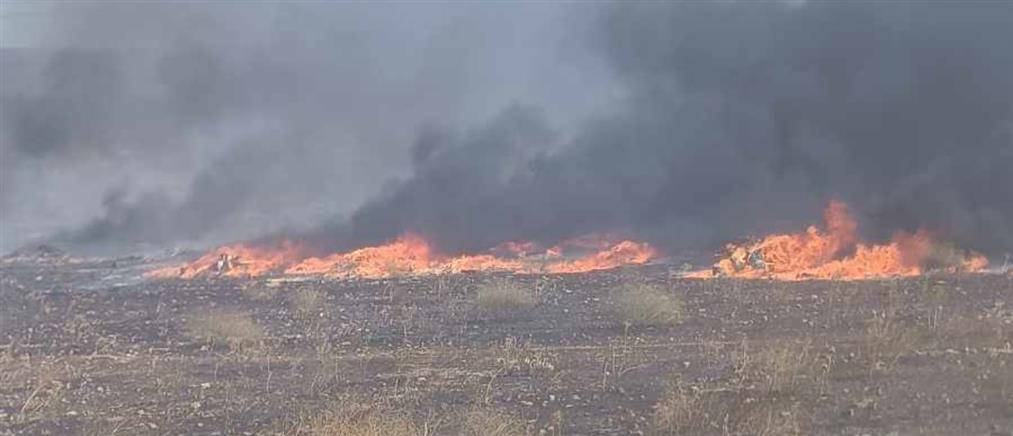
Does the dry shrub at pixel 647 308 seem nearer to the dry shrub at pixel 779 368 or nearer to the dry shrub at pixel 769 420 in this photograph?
the dry shrub at pixel 779 368

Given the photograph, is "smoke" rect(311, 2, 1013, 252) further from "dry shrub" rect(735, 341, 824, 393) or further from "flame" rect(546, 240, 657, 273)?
"dry shrub" rect(735, 341, 824, 393)

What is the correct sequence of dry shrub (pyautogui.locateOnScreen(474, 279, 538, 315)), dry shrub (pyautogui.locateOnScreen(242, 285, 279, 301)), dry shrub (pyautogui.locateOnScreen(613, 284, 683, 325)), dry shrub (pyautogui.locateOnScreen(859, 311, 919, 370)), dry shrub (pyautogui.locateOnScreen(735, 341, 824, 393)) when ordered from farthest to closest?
dry shrub (pyautogui.locateOnScreen(242, 285, 279, 301)) → dry shrub (pyautogui.locateOnScreen(474, 279, 538, 315)) → dry shrub (pyautogui.locateOnScreen(613, 284, 683, 325)) → dry shrub (pyautogui.locateOnScreen(859, 311, 919, 370)) → dry shrub (pyautogui.locateOnScreen(735, 341, 824, 393))

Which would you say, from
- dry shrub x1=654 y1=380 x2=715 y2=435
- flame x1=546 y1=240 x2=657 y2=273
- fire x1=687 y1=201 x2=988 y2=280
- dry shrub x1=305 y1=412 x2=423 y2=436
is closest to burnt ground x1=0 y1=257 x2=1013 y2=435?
dry shrub x1=654 y1=380 x2=715 y2=435

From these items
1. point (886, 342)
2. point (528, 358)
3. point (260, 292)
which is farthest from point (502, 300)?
point (886, 342)

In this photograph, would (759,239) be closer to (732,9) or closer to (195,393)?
(732,9)

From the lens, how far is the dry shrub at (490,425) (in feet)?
27.2

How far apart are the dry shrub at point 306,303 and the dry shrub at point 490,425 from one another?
17.3ft

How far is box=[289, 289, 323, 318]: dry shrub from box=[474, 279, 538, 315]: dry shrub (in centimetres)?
208

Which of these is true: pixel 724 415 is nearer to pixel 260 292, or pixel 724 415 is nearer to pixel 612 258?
pixel 260 292

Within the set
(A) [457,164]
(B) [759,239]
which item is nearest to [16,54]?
(A) [457,164]

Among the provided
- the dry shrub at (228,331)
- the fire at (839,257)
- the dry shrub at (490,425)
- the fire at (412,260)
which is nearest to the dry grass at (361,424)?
the dry shrub at (490,425)

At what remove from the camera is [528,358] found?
11.2m

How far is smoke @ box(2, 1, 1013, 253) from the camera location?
1770 centimetres

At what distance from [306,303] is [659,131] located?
806 centimetres
